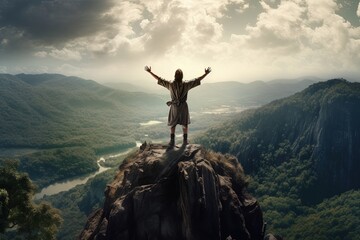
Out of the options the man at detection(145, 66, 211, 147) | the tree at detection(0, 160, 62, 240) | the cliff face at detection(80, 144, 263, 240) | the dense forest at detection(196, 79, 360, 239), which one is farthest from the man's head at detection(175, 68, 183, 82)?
the dense forest at detection(196, 79, 360, 239)

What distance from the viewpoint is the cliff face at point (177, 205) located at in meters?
18.2

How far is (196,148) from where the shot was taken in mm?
22469

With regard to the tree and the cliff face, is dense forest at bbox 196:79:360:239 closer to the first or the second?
the tree

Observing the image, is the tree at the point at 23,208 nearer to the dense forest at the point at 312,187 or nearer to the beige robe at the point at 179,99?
the beige robe at the point at 179,99

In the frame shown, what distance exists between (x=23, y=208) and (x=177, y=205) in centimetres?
2074

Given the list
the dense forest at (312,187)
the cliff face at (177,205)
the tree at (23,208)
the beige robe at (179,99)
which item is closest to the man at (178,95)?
the beige robe at (179,99)

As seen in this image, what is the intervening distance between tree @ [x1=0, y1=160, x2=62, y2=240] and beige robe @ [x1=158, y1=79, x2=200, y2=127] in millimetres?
19110

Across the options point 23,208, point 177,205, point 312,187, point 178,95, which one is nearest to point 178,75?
point 178,95

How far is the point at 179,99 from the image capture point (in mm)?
22344

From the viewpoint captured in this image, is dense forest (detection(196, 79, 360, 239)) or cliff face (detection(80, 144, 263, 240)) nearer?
cliff face (detection(80, 144, 263, 240))

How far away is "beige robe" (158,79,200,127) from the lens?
22172 mm

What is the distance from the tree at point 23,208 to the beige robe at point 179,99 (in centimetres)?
1911

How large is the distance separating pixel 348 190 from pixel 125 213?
18928 cm

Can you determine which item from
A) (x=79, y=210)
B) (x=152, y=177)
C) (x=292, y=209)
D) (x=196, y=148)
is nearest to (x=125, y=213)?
(x=152, y=177)
